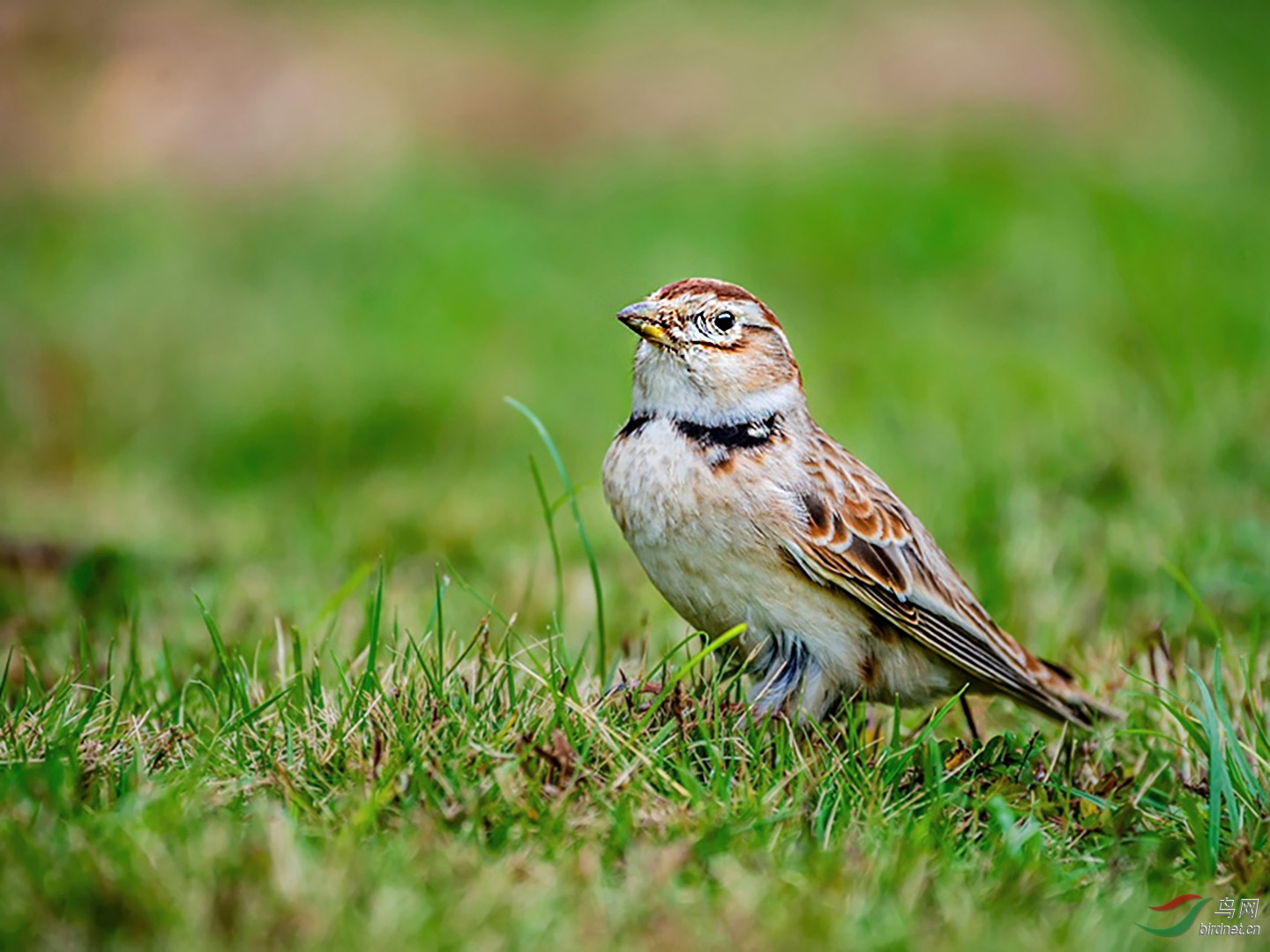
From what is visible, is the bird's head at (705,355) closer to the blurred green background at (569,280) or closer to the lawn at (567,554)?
the lawn at (567,554)

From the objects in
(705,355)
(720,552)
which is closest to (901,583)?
(720,552)

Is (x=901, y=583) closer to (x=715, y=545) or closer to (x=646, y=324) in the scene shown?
(x=715, y=545)

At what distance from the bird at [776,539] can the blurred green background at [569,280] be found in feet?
2.60

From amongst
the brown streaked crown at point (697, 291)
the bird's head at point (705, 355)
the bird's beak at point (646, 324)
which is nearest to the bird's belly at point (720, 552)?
the bird's head at point (705, 355)

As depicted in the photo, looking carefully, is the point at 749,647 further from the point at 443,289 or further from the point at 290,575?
the point at 443,289

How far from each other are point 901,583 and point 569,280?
691 cm

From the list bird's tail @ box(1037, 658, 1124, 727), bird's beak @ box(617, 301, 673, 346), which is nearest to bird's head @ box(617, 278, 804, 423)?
bird's beak @ box(617, 301, 673, 346)

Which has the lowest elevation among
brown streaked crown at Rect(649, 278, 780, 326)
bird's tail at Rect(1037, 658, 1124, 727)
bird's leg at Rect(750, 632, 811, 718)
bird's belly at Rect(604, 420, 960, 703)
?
bird's tail at Rect(1037, 658, 1124, 727)

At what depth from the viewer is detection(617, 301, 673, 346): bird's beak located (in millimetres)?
4410

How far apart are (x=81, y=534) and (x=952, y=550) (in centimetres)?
382

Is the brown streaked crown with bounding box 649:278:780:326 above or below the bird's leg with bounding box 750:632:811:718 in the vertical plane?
above

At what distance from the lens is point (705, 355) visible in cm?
446

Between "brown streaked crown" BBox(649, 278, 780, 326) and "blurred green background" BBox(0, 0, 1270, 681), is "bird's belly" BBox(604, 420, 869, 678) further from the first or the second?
"blurred green background" BBox(0, 0, 1270, 681)

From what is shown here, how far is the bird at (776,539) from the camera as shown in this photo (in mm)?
4230
